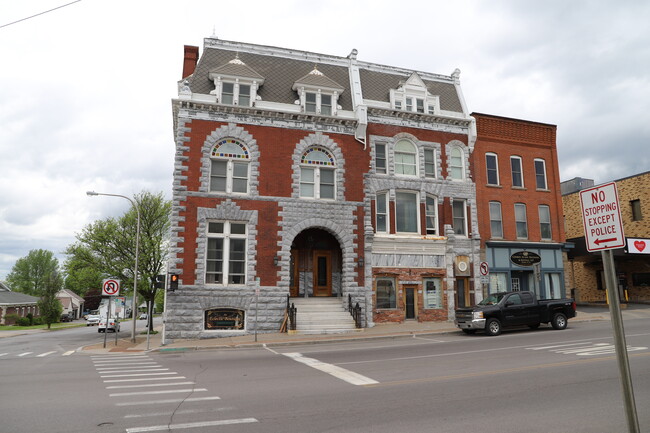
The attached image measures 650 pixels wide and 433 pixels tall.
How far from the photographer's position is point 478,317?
18.5 metres

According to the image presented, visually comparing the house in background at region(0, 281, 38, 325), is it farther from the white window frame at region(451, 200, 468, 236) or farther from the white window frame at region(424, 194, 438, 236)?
the white window frame at region(451, 200, 468, 236)

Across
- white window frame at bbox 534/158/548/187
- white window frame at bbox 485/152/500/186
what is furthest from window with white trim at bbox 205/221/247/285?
white window frame at bbox 534/158/548/187

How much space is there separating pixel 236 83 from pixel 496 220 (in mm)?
17869

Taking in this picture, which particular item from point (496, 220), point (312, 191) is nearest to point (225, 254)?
point (312, 191)

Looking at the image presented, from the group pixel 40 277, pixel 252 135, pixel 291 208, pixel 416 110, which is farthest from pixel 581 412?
pixel 40 277

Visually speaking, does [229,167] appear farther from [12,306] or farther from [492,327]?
[12,306]

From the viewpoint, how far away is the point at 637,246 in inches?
1144

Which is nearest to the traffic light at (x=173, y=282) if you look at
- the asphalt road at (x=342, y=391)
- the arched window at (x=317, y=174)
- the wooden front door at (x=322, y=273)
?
the asphalt road at (x=342, y=391)

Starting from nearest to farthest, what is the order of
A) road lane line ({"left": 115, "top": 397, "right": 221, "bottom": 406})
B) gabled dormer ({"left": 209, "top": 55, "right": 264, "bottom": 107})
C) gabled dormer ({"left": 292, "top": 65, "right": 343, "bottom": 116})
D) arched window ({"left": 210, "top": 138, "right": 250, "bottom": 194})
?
1. road lane line ({"left": 115, "top": 397, "right": 221, "bottom": 406})
2. arched window ({"left": 210, "top": 138, "right": 250, "bottom": 194})
3. gabled dormer ({"left": 209, "top": 55, "right": 264, "bottom": 107})
4. gabled dormer ({"left": 292, "top": 65, "right": 343, "bottom": 116})

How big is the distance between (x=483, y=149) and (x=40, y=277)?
8829 centimetres

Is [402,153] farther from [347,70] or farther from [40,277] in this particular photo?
[40,277]

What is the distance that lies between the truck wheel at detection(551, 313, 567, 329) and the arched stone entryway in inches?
424

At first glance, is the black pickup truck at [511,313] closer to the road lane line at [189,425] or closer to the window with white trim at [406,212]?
the window with white trim at [406,212]

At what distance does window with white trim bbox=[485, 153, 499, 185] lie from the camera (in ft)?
90.0
